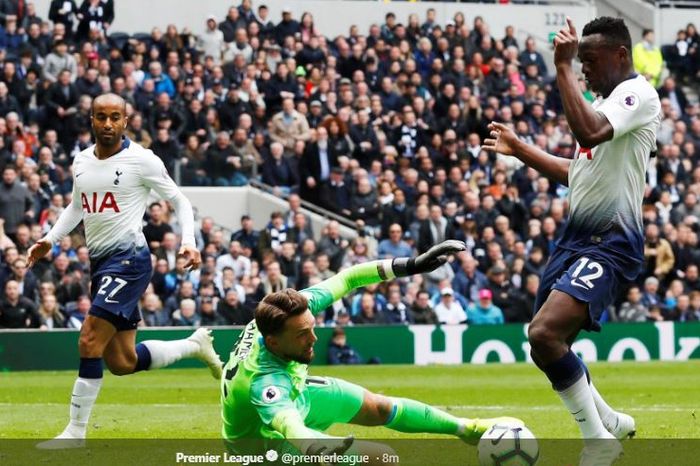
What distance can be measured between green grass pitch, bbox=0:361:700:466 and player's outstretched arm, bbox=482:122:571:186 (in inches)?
74.8

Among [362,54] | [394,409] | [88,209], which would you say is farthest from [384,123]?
[394,409]

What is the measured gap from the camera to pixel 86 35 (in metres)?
26.8

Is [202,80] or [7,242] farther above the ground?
A: [202,80]

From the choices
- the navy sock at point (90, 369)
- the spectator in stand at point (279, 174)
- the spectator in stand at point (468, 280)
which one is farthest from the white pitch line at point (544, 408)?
the spectator in stand at point (279, 174)

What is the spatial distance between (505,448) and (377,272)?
129 cm

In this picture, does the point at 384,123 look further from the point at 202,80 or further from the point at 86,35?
the point at 86,35

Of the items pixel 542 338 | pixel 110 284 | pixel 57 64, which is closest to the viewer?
pixel 542 338

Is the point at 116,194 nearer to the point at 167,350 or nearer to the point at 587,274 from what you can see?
the point at 167,350

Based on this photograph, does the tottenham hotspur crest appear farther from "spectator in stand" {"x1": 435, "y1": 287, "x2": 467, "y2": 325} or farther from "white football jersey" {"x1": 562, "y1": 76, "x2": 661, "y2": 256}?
"spectator in stand" {"x1": 435, "y1": 287, "x2": 467, "y2": 325}

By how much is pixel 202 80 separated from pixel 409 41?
512cm

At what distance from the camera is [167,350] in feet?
41.0

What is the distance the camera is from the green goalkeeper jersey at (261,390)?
7.46m

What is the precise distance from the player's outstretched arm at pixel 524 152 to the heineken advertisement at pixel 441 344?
11814mm

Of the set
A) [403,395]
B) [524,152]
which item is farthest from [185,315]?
[524,152]
